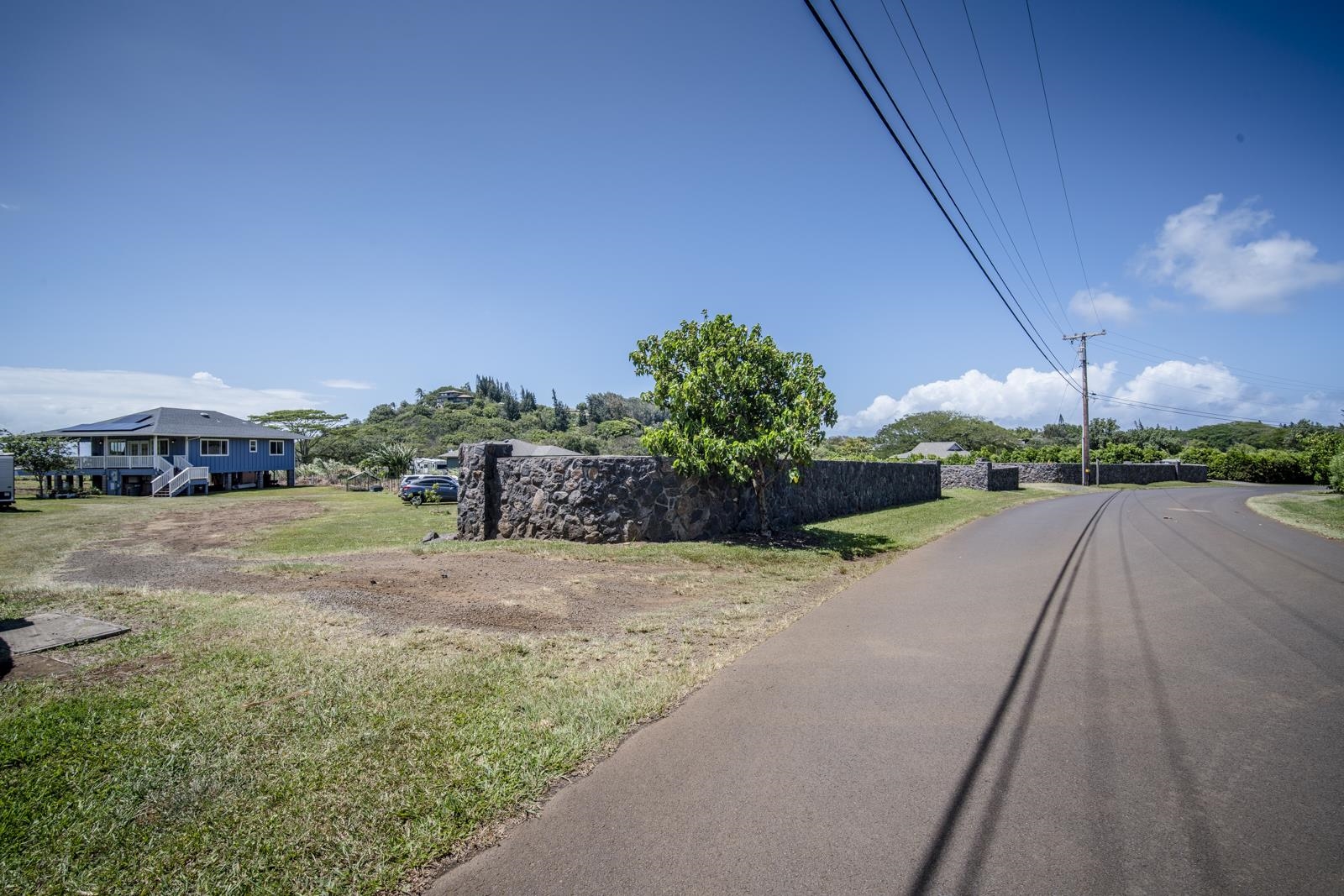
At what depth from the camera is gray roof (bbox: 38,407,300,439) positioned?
34469 mm

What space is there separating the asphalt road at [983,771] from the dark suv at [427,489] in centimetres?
2303

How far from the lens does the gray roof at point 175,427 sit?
34.5 metres

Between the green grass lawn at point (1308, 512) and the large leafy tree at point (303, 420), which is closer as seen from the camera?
the green grass lawn at point (1308, 512)

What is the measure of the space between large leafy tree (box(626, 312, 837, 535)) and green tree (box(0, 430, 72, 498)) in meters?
33.1

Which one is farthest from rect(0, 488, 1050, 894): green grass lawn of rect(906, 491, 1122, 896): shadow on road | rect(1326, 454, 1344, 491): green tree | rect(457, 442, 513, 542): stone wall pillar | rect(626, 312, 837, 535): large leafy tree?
rect(1326, 454, 1344, 491): green tree

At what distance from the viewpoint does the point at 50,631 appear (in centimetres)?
587

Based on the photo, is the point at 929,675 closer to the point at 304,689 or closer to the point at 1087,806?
the point at 1087,806

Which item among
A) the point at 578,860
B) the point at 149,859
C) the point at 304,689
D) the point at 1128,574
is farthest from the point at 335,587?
the point at 1128,574

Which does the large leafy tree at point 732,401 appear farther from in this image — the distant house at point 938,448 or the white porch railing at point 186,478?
the distant house at point 938,448

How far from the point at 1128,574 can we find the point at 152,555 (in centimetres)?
1711

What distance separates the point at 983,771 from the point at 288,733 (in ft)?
14.2

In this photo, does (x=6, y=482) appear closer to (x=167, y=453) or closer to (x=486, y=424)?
(x=167, y=453)

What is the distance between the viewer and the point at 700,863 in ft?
9.37

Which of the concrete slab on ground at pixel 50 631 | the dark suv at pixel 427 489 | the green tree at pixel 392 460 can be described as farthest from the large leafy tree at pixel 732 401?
the green tree at pixel 392 460
